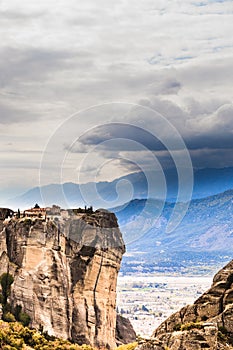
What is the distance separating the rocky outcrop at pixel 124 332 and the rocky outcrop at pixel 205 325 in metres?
33.0

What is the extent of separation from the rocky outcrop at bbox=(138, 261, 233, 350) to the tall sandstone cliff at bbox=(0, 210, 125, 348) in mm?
25548

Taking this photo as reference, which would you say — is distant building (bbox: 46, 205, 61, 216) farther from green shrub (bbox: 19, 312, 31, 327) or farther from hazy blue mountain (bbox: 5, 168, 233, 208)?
green shrub (bbox: 19, 312, 31, 327)

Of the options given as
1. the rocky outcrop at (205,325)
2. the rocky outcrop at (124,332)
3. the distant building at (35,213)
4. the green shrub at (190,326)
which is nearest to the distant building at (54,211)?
the distant building at (35,213)

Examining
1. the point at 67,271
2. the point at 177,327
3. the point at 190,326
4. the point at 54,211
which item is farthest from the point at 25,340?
the point at 190,326

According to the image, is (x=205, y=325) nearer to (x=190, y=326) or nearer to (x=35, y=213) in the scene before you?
(x=190, y=326)

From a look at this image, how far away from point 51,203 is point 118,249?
8.60 meters

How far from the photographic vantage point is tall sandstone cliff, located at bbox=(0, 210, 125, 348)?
66938mm

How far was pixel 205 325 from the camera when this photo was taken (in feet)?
125

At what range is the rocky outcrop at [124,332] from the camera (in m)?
Answer: 76.1

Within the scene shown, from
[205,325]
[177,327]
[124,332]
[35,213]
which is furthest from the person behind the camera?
[124,332]

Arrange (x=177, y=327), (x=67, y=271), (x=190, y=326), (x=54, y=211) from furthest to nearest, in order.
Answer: (x=54, y=211)
(x=67, y=271)
(x=177, y=327)
(x=190, y=326)

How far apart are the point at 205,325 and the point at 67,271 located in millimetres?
32828

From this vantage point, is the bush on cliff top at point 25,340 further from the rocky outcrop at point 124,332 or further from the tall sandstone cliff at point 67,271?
the rocky outcrop at point 124,332

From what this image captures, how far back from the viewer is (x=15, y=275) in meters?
68.1
